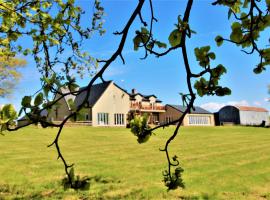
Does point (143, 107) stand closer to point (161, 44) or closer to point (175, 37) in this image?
point (161, 44)

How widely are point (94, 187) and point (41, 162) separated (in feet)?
17.9

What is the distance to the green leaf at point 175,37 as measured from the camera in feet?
6.25

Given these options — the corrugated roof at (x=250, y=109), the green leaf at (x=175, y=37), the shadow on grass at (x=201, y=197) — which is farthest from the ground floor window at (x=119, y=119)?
the green leaf at (x=175, y=37)

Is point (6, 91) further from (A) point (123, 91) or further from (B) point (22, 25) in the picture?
(B) point (22, 25)

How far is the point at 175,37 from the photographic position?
1.92 m

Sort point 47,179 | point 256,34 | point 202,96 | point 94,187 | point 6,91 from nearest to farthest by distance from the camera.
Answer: point 202,96, point 256,34, point 94,187, point 47,179, point 6,91

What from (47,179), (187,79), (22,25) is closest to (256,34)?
(187,79)

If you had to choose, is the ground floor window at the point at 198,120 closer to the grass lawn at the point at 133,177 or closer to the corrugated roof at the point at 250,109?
the corrugated roof at the point at 250,109

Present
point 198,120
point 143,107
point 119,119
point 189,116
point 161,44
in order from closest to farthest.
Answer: point 161,44, point 119,119, point 143,107, point 189,116, point 198,120

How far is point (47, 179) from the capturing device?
1043cm

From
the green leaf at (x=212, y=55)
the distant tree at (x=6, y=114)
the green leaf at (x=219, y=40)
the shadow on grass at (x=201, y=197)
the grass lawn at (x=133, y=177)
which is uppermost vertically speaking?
the green leaf at (x=219, y=40)

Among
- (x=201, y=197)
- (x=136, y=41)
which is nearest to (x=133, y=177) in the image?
(x=201, y=197)

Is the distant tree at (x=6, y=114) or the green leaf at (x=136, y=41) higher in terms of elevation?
the green leaf at (x=136, y=41)

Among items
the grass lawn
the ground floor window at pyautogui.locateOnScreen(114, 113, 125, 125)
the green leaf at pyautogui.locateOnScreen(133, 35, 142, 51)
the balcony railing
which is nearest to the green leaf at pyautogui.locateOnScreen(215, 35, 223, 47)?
the green leaf at pyautogui.locateOnScreen(133, 35, 142, 51)
